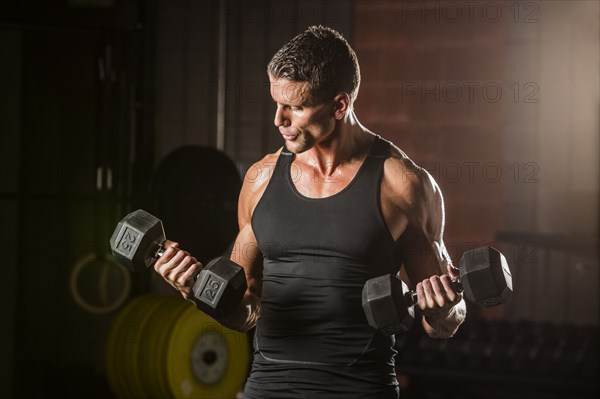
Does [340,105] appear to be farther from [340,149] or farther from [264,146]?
[264,146]

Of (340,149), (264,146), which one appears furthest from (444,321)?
(264,146)

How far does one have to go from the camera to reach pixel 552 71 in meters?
3.92

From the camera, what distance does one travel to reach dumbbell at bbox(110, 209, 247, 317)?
6.20ft

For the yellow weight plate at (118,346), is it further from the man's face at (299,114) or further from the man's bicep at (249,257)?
the man's face at (299,114)

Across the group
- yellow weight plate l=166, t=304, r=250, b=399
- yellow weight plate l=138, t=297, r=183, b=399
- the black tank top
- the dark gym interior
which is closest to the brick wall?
the dark gym interior

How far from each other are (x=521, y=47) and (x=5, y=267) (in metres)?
2.63

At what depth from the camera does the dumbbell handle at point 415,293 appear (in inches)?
71.0

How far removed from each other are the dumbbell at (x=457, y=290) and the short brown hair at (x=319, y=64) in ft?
1.44

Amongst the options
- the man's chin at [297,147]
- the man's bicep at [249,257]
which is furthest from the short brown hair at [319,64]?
the man's bicep at [249,257]

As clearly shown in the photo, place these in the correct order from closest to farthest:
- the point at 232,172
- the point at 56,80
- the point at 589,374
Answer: the point at 589,374 → the point at 232,172 → the point at 56,80

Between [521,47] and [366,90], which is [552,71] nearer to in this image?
[521,47]

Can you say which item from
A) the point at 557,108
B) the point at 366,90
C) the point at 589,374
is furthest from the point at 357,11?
the point at 589,374

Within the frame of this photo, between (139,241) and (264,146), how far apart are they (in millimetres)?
2352

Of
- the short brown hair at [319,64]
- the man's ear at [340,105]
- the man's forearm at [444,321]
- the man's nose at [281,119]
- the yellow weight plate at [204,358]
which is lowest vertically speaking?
the yellow weight plate at [204,358]
